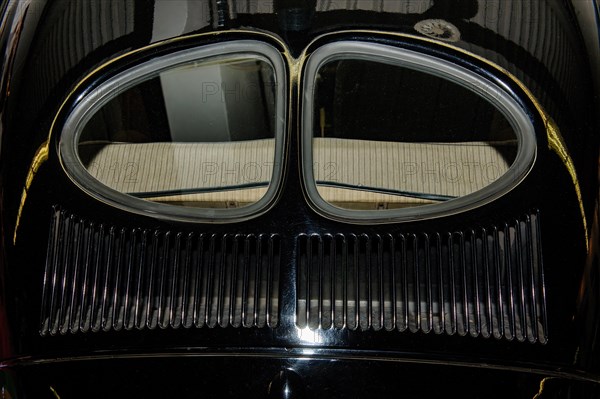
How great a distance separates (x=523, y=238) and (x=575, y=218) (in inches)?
3.3

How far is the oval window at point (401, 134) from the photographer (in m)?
1.16

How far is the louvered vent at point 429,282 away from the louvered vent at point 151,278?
0.24ft

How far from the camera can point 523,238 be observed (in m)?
1.11

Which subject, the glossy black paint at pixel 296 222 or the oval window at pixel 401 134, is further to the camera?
the oval window at pixel 401 134

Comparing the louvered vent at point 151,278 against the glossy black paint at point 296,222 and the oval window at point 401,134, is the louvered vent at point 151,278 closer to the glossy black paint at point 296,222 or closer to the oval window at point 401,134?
the glossy black paint at point 296,222

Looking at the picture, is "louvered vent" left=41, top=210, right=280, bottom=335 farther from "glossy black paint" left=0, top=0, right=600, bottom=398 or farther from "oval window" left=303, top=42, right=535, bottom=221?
"oval window" left=303, top=42, right=535, bottom=221

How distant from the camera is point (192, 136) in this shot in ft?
4.12

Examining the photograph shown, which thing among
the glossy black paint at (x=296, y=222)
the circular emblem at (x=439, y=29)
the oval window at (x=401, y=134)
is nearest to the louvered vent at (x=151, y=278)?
the glossy black paint at (x=296, y=222)

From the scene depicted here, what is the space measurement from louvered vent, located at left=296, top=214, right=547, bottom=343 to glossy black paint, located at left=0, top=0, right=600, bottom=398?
0.05 feet

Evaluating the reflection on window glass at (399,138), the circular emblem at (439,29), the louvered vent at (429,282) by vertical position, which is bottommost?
the louvered vent at (429,282)

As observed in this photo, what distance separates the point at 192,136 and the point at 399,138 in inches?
14.4

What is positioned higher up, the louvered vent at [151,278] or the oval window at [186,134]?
the oval window at [186,134]

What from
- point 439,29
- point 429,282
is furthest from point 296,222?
point 439,29

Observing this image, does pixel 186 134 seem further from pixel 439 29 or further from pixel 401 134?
pixel 439 29
